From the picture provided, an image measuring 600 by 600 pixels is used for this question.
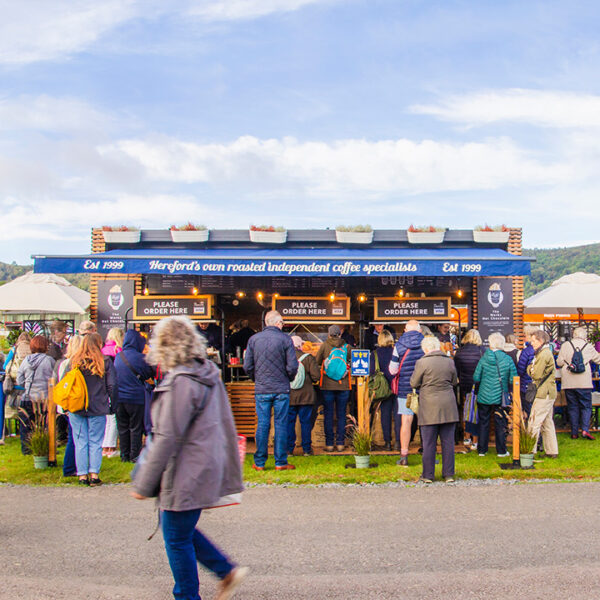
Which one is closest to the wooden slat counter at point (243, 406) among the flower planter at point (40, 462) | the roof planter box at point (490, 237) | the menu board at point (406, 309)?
the menu board at point (406, 309)

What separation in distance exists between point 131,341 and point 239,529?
3651 mm

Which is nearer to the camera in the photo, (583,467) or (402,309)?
(583,467)

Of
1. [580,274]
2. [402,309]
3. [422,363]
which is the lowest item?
[422,363]

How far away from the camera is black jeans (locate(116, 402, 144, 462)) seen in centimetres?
858

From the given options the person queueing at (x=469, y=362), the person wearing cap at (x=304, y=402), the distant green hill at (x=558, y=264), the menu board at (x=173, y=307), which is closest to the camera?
the person wearing cap at (x=304, y=402)

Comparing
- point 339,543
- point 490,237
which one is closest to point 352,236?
point 490,237

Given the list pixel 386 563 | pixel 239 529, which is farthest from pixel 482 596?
pixel 239 529

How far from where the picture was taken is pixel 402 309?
427 inches

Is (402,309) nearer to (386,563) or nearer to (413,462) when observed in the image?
(413,462)

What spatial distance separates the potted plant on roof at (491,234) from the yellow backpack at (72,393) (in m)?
7.86

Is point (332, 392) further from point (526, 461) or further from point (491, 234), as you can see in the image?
point (491, 234)

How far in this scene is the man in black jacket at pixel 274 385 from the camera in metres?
8.08

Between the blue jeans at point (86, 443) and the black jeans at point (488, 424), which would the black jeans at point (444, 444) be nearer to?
→ the black jeans at point (488, 424)

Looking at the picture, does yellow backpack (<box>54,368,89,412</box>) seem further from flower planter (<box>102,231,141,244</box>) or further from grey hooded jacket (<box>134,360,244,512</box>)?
Result: flower planter (<box>102,231,141,244</box>)
